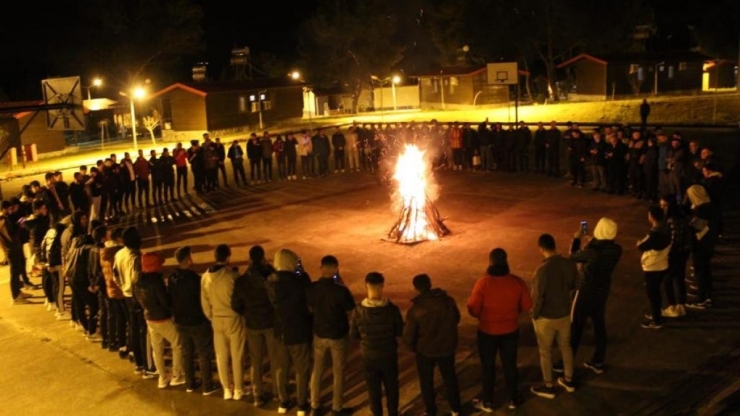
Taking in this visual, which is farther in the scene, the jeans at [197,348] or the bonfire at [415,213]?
the bonfire at [415,213]

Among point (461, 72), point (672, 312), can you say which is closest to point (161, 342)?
point (672, 312)

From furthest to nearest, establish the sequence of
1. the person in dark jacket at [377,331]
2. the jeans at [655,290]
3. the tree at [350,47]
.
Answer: the tree at [350,47]
the jeans at [655,290]
the person in dark jacket at [377,331]

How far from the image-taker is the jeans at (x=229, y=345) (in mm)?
7613

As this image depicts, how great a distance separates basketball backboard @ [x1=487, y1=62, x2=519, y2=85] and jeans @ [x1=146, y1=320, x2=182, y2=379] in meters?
28.6

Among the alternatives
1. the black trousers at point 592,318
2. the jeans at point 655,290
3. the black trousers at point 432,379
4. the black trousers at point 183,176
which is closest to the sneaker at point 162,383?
the black trousers at point 432,379

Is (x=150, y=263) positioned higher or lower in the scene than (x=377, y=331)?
higher

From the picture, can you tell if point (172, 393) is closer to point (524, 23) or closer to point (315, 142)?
point (315, 142)

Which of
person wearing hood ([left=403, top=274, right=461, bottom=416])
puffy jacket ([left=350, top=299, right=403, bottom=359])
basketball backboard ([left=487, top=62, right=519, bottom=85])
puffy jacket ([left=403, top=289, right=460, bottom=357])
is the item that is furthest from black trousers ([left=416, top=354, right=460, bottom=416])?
basketball backboard ([left=487, top=62, right=519, bottom=85])

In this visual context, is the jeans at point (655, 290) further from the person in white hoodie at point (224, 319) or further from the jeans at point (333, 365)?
the person in white hoodie at point (224, 319)

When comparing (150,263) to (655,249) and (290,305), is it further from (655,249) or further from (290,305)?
(655,249)

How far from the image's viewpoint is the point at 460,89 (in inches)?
2048

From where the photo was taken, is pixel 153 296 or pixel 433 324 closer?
pixel 433 324

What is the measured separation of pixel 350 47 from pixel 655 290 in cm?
5645

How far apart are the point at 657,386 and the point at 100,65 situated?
60272 millimetres
